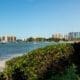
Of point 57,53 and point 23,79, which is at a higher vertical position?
point 57,53

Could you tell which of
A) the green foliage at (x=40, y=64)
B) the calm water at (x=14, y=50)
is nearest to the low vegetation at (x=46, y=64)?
the green foliage at (x=40, y=64)

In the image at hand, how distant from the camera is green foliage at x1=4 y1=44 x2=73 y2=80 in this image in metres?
9.70

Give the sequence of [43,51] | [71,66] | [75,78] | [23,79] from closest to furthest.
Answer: [75,78], [71,66], [23,79], [43,51]

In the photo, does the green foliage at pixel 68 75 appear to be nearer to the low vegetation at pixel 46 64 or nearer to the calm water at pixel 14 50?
the low vegetation at pixel 46 64

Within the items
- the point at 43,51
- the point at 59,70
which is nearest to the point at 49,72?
the point at 59,70

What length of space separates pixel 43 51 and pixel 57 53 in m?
0.56

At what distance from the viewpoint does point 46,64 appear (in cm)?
1000

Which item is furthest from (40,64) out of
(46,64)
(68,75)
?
(68,75)

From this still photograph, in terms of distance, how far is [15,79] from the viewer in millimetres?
10258

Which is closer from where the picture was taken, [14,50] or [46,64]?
[46,64]

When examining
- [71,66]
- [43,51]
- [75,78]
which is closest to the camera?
[75,78]

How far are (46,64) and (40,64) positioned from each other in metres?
0.20

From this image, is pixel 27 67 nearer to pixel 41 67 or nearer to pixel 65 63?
pixel 41 67

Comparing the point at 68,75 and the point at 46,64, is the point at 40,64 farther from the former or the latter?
the point at 68,75
